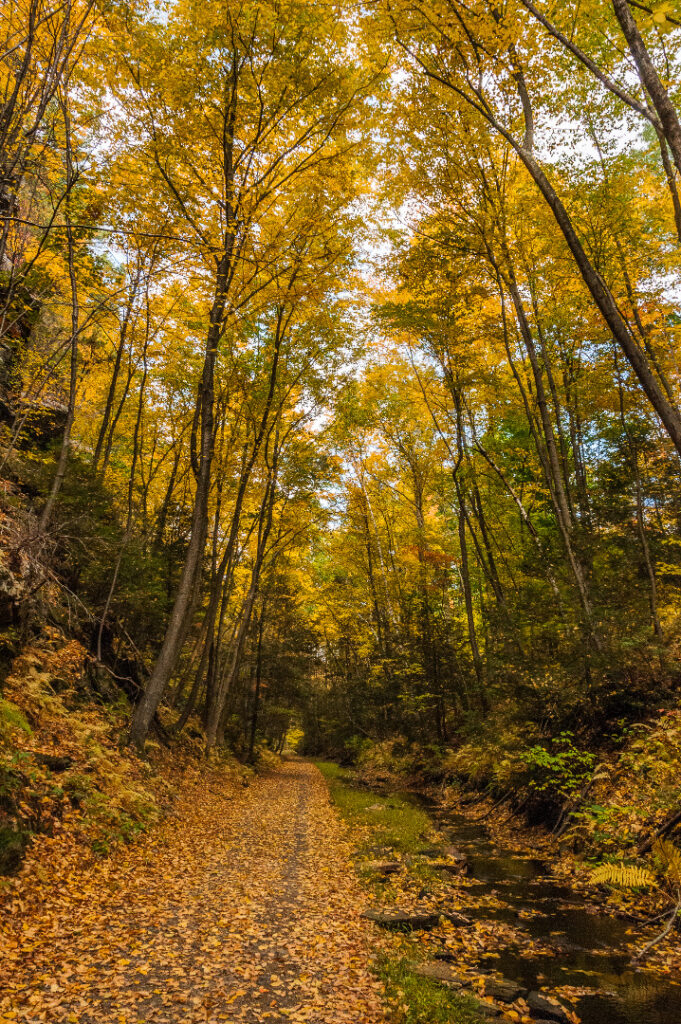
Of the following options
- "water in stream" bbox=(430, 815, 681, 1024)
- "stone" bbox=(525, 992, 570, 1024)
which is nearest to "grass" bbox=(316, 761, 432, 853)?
"water in stream" bbox=(430, 815, 681, 1024)

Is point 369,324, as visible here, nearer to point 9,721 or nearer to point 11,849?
point 9,721

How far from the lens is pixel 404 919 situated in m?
5.60

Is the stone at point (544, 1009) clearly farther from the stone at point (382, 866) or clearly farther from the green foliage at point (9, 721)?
the green foliage at point (9, 721)

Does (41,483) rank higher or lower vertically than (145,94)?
lower

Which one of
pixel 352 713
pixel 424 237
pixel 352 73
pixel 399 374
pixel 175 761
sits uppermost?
pixel 352 73

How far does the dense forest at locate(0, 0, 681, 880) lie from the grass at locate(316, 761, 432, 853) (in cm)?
206

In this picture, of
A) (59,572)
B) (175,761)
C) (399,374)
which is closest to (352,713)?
(175,761)

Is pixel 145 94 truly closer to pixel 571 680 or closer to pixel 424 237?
pixel 424 237

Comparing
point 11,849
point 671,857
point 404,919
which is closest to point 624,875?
point 671,857

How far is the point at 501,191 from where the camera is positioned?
10.3m

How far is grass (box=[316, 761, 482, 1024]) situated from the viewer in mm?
3756

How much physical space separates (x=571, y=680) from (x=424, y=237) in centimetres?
868

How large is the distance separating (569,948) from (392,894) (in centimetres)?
215

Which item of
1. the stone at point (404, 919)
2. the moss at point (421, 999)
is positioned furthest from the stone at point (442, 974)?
the stone at point (404, 919)
